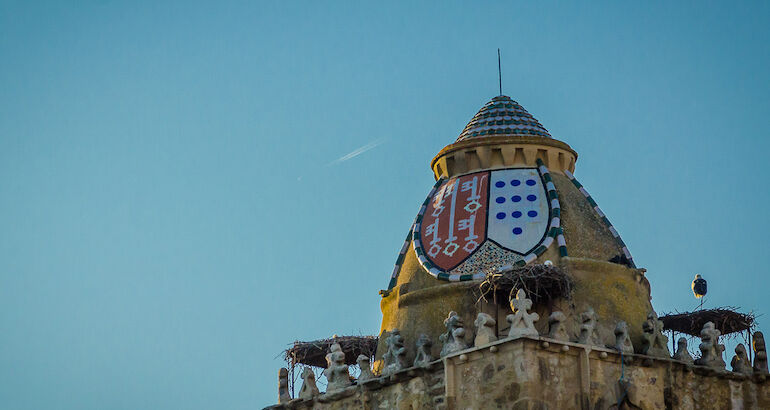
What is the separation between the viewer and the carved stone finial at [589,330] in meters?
33.6

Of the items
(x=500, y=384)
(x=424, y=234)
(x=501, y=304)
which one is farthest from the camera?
(x=424, y=234)

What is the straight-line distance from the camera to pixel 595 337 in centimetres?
3378

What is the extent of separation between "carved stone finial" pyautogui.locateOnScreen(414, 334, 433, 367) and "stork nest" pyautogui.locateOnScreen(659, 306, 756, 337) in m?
5.66


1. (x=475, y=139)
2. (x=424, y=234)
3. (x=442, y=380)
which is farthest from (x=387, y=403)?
(x=475, y=139)

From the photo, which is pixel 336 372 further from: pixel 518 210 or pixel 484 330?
pixel 518 210

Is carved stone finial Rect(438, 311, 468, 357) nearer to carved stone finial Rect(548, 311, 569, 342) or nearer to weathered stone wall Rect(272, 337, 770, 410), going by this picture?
weathered stone wall Rect(272, 337, 770, 410)

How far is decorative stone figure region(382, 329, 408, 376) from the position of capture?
3550 centimetres

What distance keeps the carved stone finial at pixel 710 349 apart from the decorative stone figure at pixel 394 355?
19.8ft

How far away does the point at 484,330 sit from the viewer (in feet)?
110

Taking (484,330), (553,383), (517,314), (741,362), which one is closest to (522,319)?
(517,314)

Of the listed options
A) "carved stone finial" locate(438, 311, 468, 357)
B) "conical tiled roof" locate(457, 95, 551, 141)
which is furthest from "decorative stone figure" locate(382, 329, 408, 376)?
"conical tiled roof" locate(457, 95, 551, 141)

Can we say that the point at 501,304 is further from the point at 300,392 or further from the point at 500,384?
the point at 300,392

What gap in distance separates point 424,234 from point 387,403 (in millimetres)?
4259

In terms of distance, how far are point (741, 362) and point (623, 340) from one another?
11.4ft
